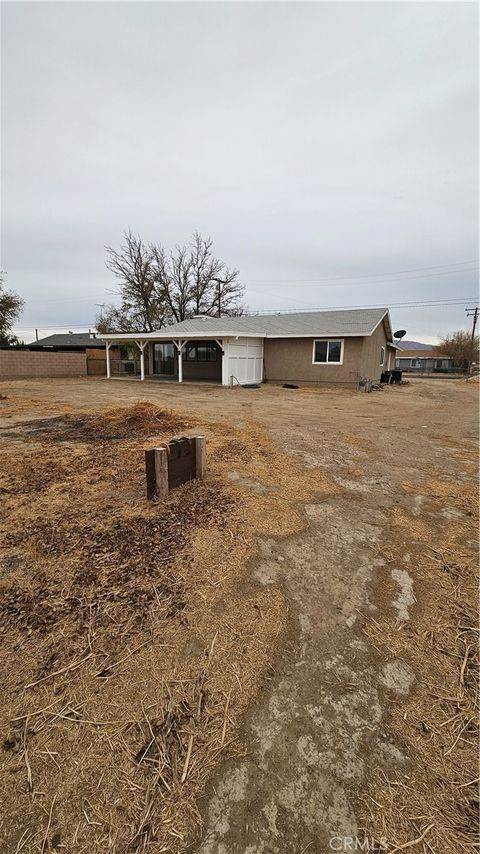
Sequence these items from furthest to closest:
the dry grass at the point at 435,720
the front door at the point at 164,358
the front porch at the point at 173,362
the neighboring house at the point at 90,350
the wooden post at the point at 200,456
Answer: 1. the neighboring house at the point at 90,350
2. the front door at the point at 164,358
3. the front porch at the point at 173,362
4. the wooden post at the point at 200,456
5. the dry grass at the point at 435,720

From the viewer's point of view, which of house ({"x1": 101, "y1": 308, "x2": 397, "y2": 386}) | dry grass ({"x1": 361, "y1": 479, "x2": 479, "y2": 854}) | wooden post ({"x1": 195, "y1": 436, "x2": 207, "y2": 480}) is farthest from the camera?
house ({"x1": 101, "y1": 308, "x2": 397, "y2": 386})

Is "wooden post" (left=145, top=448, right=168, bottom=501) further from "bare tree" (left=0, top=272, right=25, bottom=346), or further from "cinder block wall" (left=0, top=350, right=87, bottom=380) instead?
"bare tree" (left=0, top=272, right=25, bottom=346)

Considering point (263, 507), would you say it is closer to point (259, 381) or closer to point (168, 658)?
point (168, 658)

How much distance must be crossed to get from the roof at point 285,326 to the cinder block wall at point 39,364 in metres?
5.28

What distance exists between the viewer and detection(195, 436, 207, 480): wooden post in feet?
12.7

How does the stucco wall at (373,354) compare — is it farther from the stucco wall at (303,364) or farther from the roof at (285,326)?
the roof at (285,326)

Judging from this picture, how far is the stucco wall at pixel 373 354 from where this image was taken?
16.5 m

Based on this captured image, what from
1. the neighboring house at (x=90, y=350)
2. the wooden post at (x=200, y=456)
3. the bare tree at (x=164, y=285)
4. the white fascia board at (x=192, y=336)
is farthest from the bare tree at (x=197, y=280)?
the wooden post at (x=200, y=456)

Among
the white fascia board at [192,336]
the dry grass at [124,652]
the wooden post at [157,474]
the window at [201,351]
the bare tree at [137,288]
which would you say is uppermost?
the bare tree at [137,288]

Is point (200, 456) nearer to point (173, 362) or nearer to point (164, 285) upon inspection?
point (173, 362)

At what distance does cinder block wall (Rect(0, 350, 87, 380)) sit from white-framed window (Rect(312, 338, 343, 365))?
15.4 meters

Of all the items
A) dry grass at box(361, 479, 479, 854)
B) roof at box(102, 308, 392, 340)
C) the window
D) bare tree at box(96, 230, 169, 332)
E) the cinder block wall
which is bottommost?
dry grass at box(361, 479, 479, 854)

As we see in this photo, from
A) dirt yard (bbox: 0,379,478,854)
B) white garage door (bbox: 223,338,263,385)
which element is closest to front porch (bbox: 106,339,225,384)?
white garage door (bbox: 223,338,263,385)

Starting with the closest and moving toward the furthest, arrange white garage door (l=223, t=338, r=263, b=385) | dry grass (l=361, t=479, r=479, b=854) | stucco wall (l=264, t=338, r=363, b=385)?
dry grass (l=361, t=479, r=479, b=854)
white garage door (l=223, t=338, r=263, b=385)
stucco wall (l=264, t=338, r=363, b=385)
